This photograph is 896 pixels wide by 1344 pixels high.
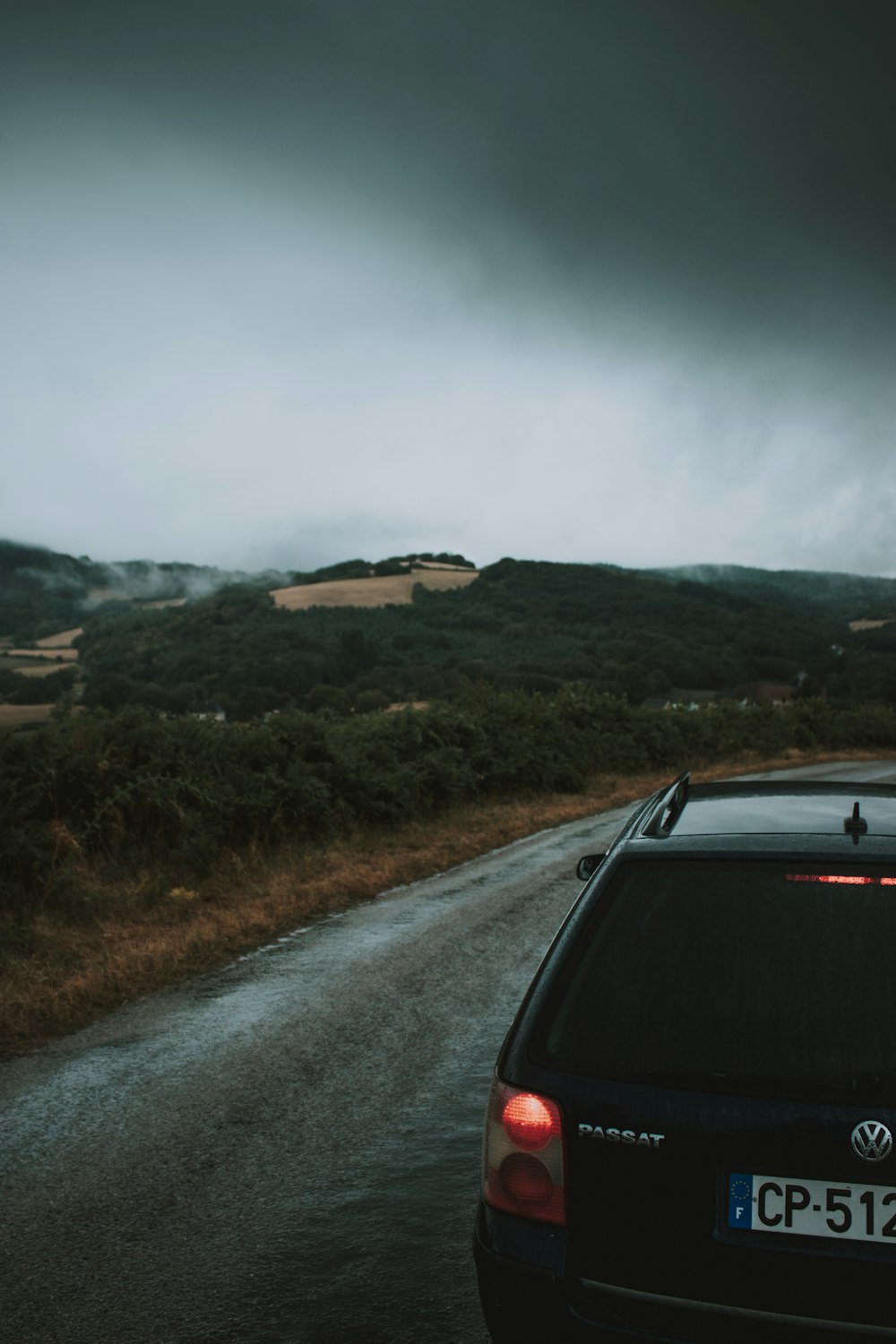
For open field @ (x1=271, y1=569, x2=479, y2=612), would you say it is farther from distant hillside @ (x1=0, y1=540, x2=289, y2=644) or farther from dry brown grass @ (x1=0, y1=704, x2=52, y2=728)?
dry brown grass @ (x1=0, y1=704, x2=52, y2=728)

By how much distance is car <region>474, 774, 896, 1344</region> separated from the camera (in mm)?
2137

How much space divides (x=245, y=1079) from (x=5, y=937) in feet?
11.7

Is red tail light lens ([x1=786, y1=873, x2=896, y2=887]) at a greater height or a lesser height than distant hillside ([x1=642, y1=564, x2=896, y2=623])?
lesser

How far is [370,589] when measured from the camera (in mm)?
78688

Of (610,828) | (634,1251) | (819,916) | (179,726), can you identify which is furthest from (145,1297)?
(610,828)

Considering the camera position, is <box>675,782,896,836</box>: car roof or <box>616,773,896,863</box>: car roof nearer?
<box>616,773,896,863</box>: car roof

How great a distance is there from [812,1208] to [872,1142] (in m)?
0.21

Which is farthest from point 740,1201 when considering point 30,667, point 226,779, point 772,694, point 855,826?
point 772,694

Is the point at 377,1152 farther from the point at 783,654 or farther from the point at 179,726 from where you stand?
the point at 783,654

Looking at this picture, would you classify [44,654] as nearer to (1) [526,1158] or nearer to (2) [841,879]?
(1) [526,1158]

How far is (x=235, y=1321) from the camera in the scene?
9.83ft

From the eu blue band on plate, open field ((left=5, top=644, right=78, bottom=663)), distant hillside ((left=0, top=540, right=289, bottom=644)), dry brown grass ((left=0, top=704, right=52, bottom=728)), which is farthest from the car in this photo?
distant hillside ((left=0, top=540, right=289, bottom=644))

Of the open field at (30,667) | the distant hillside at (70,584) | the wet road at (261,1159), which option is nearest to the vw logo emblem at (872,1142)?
the wet road at (261,1159)

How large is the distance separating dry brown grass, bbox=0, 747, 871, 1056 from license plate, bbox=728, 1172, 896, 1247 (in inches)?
185
